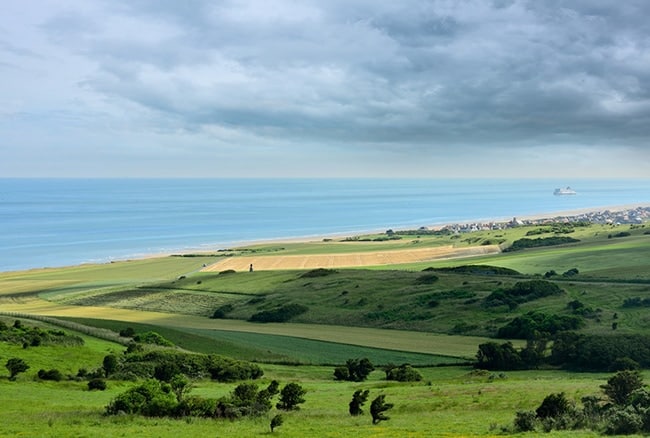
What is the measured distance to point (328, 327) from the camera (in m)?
85.7

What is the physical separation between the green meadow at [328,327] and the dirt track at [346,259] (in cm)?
920

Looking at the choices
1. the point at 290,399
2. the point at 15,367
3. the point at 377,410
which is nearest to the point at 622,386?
the point at 377,410

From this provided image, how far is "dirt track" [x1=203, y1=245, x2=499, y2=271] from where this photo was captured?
5750 inches

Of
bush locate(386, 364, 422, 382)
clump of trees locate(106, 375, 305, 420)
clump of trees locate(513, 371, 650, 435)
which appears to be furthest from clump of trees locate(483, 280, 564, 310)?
clump of trees locate(106, 375, 305, 420)

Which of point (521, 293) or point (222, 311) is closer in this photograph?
point (521, 293)

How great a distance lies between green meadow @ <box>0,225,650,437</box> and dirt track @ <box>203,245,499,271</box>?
9200 millimetres

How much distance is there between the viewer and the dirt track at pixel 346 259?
14605cm

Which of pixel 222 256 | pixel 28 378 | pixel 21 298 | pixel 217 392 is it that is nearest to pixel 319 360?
pixel 217 392

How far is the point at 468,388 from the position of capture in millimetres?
40281

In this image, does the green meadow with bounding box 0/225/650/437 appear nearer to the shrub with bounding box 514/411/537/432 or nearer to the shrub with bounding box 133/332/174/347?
the shrub with bounding box 514/411/537/432

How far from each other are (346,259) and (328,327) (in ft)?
234

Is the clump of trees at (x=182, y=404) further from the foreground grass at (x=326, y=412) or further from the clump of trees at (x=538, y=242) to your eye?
the clump of trees at (x=538, y=242)

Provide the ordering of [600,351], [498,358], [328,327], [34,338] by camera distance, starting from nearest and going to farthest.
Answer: [600,351] < [34,338] < [498,358] < [328,327]

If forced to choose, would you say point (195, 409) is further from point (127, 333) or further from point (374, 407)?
point (127, 333)
